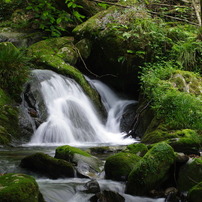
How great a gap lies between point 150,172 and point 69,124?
486cm

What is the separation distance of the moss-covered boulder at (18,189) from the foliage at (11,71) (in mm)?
5670

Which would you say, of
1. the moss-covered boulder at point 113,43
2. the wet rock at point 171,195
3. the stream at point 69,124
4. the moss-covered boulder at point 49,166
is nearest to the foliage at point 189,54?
the moss-covered boulder at point 113,43

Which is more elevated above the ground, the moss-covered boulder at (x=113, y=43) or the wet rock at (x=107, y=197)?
the moss-covered boulder at (x=113, y=43)

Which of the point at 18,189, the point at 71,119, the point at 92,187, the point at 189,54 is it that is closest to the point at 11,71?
the point at 71,119

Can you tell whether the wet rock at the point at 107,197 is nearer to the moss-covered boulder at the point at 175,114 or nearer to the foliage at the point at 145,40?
the moss-covered boulder at the point at 175,114

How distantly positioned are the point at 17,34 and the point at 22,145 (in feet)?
32.7

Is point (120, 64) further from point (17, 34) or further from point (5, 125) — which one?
point (17, 34)

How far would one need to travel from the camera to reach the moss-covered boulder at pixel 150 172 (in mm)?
3990

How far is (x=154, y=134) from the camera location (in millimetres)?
7422

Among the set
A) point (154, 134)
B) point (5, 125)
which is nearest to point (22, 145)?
point (5, 125)

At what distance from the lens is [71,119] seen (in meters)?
8.90

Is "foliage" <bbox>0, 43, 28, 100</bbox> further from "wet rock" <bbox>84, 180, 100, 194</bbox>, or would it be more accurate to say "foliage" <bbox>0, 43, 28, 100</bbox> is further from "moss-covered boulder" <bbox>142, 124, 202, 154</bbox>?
"wet rock" <bbox>84, 180, 100, 194</bbox>

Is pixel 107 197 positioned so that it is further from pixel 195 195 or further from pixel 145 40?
pixel 145 40

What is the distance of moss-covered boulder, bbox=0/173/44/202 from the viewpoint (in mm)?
2904
